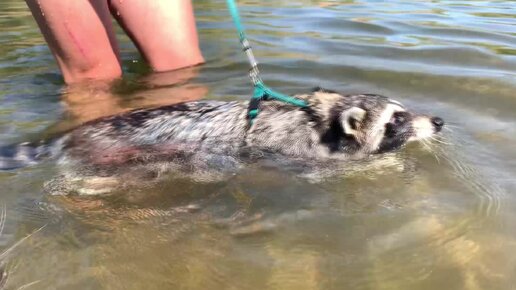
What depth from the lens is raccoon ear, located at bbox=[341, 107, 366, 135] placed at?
12.6ft

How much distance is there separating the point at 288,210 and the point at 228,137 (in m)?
0.94

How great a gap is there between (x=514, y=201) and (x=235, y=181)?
63.1 inches

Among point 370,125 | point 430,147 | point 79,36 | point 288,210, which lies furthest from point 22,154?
point 430,147

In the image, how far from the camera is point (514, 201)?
315cm

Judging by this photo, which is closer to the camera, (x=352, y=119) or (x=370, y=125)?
(x=352, y=119)

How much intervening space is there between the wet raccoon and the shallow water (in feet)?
0.58

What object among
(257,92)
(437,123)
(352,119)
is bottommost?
(437,123)

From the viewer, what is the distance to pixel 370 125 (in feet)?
13.1

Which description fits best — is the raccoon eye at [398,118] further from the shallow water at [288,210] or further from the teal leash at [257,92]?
the teal leash at [257,92]

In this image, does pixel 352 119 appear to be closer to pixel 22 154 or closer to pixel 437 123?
pixel 437 123

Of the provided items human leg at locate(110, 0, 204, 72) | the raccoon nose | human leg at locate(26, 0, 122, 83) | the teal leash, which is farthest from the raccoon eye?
human leg at locate(26, 0, 122, 83)

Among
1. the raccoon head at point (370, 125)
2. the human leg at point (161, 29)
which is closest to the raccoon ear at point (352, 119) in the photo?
the raccoon head at point (370, 125)

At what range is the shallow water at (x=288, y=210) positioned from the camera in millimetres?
2586

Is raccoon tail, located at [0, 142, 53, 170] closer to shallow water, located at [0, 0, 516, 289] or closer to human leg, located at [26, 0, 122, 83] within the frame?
shallow water, located at [0, 0, 516, 289]
